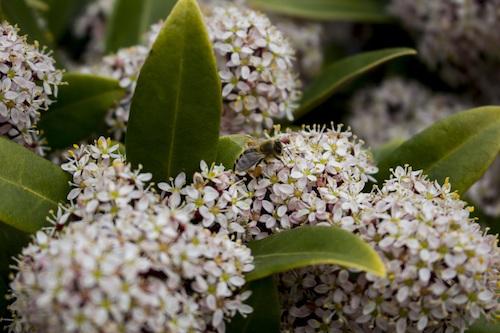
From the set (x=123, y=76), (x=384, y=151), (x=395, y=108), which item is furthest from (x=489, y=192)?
(x=123, y=76)

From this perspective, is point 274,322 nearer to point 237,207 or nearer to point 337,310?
point 337,310

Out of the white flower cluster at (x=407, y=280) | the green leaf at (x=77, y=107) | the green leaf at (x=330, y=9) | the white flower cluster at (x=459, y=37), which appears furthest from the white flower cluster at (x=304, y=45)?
the white flower cluster at (x=407, y=280)

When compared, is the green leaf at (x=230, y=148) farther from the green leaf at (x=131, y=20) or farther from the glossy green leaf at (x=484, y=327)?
the green leaf at (x=131, y=20)

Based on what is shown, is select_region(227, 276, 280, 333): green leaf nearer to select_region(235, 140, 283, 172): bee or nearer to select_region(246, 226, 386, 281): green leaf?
select_region(246, 226, 386, 281): green leaf

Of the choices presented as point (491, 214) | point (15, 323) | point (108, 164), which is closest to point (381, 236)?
point (108, 164)

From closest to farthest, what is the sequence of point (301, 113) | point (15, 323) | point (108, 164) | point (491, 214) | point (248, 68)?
point (15, 323), point (108, 164), point (248, 68), point (301, 113), point (491, 214)
